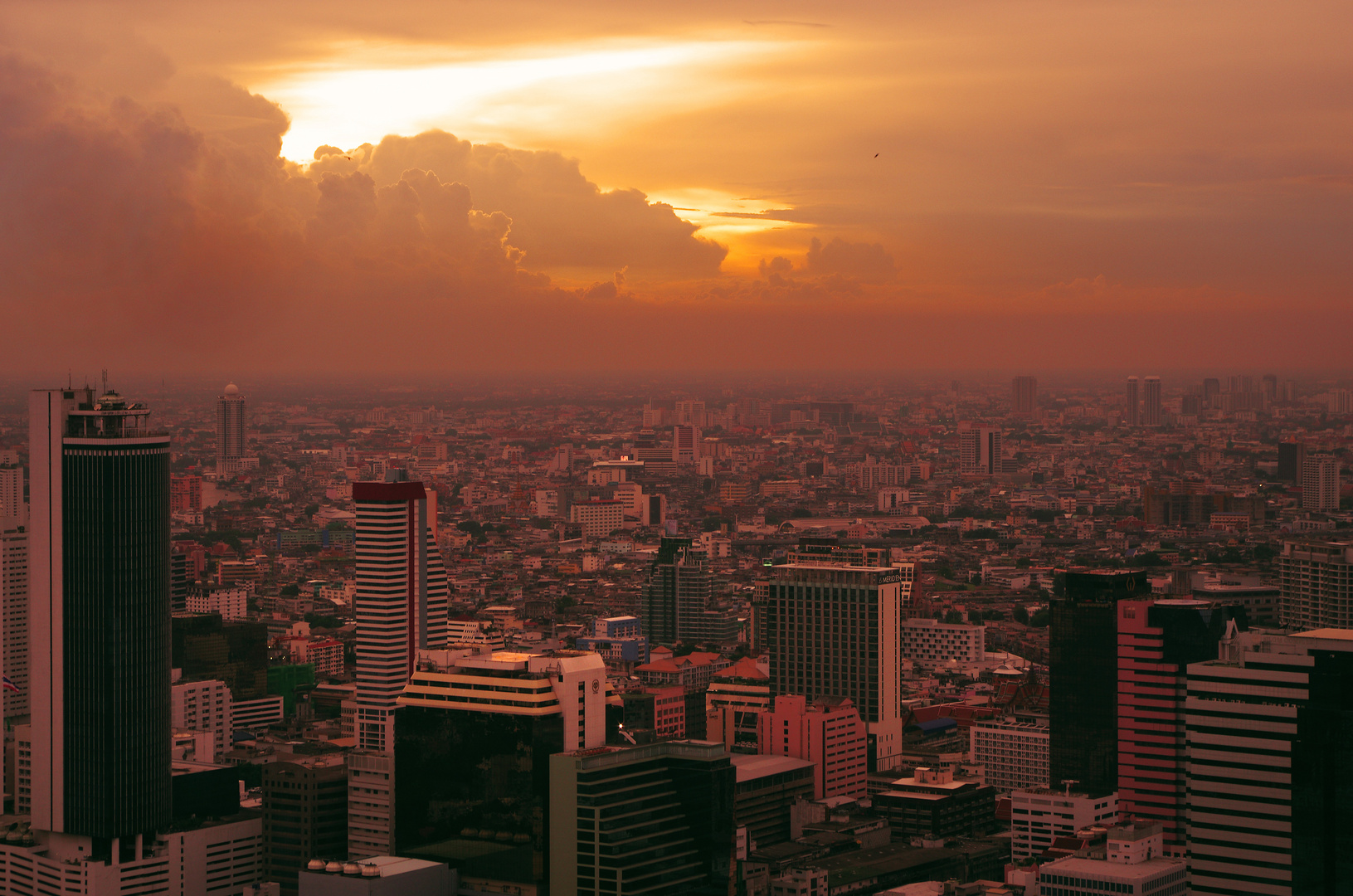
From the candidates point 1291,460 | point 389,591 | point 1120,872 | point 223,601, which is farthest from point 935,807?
point 223,601

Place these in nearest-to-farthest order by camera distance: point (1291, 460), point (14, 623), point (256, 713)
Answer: point (14, 623), point (256, 713), point (1291, 460)

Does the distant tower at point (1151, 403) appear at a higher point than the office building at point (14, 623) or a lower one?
higher

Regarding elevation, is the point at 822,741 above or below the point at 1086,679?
below

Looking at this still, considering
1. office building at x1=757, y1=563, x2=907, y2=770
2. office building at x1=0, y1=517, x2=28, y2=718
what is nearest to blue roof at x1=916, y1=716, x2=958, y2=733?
office building at x1=757, y1=563, x2=907, y2=770

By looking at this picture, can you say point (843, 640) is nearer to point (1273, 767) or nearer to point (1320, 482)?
point (1320, 482)

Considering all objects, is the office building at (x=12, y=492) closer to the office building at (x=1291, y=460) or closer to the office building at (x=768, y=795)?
the office building at (x=768, y=795)

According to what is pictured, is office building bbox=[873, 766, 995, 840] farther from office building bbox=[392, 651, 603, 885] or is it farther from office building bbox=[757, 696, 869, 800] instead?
office building bbox=[392, 651, 603, 885]

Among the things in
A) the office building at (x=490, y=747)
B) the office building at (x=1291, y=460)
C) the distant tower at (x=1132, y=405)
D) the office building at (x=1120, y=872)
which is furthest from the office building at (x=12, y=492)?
the office building at (x=1291, y=460)
